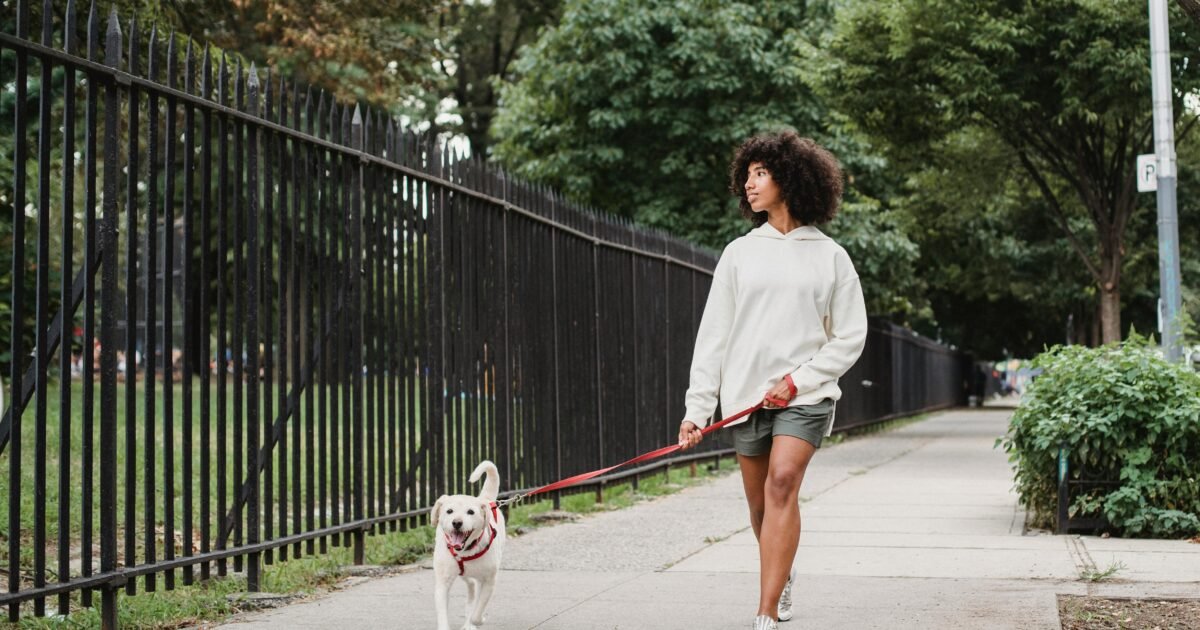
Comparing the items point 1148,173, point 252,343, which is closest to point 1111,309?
point 1148,173

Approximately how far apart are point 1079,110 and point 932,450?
4934 mm

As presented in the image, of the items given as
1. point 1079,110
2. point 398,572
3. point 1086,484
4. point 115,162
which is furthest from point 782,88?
point 115,162

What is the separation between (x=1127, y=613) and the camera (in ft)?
18.3

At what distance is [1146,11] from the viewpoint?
57.3 ft

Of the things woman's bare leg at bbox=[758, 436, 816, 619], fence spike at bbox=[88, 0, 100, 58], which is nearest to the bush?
woman's bare leg at bbox=[758, 436, 816, 619]

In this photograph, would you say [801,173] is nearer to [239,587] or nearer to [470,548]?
[470,548]

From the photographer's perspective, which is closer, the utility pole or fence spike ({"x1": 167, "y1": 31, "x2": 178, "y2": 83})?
fence spike ({"x1": 167, "y1": 31, "x2": 178, "y2": 83})

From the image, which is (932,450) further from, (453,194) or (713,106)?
(453,194)

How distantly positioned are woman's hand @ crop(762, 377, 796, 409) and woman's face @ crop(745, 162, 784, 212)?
2.47 feet

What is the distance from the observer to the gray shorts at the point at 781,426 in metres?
5.02

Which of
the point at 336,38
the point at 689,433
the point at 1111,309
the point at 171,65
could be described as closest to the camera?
the point at 689,433

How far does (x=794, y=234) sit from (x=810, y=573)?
2344 mm

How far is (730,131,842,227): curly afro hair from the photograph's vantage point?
5312 mm

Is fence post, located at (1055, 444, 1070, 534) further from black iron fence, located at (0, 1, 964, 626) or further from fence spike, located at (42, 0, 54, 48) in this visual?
fence spike, located at (42, 0, 54, 48)
